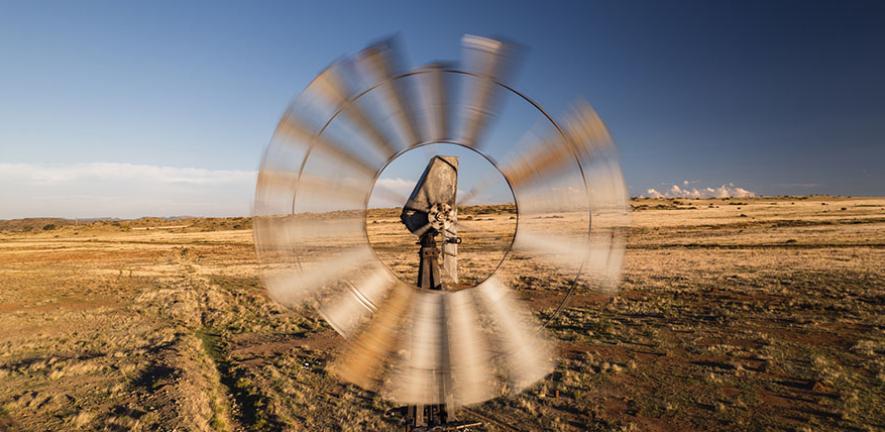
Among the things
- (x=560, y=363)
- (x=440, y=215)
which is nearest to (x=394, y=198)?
(x=440, y=215)

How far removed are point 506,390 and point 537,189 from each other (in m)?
5.44

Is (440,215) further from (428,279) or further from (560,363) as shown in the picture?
(560,363)

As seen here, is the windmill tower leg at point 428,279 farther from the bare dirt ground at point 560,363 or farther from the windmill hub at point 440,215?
the bare dirt ground at point 560,363

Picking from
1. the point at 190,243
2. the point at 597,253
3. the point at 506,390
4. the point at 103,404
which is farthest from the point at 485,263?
the point at 190,243

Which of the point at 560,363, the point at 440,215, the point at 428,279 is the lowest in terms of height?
the point at 560,363

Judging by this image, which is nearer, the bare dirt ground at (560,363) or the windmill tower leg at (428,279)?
the windmill tower leg at (428,279)

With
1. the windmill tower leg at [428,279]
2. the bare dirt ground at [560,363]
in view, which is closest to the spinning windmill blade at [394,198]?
the windmill tower leg at [428,279]

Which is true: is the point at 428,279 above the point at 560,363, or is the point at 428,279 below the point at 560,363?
above

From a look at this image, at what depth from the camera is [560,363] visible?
10852mm

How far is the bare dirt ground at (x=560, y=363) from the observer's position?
329 inches

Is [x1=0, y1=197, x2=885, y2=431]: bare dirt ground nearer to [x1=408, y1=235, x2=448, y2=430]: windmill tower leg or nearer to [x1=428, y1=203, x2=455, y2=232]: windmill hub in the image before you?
[x1=408, y1=235, x2=448, y2=430]: windmill tower leg

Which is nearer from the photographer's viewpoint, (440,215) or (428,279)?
(440,215)

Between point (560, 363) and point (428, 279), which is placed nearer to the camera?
point (428, 279)

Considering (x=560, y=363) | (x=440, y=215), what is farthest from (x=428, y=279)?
(x=560, y=363)
